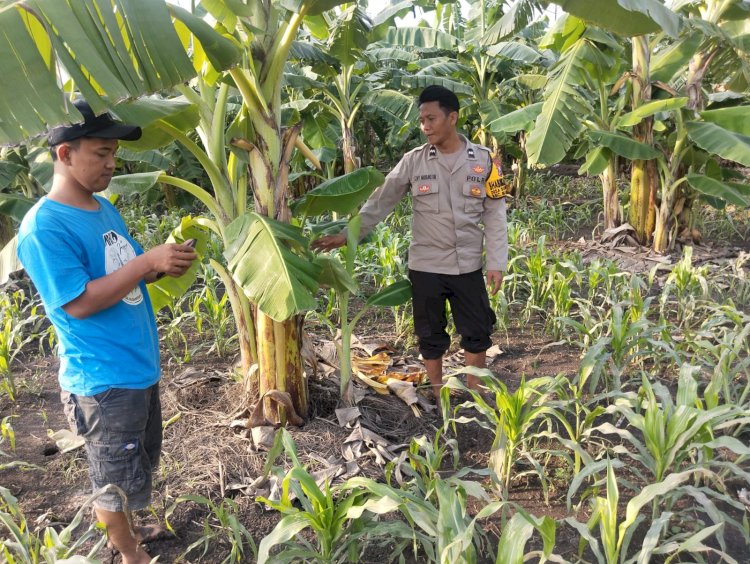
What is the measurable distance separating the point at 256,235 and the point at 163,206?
9257 millimetres

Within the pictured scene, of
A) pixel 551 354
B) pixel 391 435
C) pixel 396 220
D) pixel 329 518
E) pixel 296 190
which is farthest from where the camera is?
pixel 296 190

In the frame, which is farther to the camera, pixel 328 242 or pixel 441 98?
pixel 328 242

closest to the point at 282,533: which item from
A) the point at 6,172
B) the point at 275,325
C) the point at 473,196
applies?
the point at 275,325

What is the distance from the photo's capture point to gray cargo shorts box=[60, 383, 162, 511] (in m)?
2.04

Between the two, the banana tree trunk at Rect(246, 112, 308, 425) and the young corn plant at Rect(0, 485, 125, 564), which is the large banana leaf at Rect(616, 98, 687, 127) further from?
the young corn plant at Rect(0, 485, 125, 564)

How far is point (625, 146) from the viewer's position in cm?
608

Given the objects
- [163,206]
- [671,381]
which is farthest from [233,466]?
[163,206]

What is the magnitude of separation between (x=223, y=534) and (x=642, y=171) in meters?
6.39

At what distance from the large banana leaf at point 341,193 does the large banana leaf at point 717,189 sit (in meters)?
4.45

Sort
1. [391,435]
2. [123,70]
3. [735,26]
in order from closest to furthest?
[123,70] → [391,435] → [735,26]

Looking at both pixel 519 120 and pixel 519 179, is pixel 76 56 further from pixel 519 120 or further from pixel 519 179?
pixel 519 179

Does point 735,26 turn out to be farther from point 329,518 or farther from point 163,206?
point 163,206

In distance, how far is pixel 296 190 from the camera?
10.8 m

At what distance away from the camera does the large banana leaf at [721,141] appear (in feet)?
16.8
